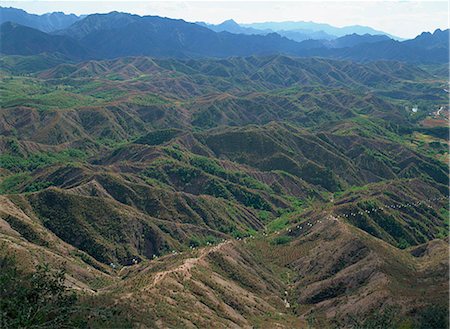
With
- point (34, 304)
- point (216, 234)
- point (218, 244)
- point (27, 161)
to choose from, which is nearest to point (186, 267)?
point (218, 244)

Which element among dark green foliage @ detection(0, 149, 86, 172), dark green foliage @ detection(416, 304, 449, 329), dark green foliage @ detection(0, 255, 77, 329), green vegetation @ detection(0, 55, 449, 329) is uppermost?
dark green foliage @ detection(0, 255, 77, 329)

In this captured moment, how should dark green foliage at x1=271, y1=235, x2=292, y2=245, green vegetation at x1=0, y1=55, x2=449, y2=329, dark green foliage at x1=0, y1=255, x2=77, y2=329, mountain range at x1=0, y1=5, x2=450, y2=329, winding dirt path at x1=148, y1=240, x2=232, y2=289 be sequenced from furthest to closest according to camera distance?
dark green foliage at x1=271, y1=235, x2=292, y2=245 → winding dirt path at x1=148, y1=240, x2=232, y2=289 → green vegetation at x1=0, y1=55, x2=449, y2=329 → mountain range at x1=0, y1=5, x2=450, y2=329 → dark green foliage at x1=0, y1=255, x2=77, y2=329

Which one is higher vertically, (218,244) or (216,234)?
(218,244)

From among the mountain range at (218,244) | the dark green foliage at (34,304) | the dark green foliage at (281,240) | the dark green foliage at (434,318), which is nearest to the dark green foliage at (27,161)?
the mountain range at (218,244)

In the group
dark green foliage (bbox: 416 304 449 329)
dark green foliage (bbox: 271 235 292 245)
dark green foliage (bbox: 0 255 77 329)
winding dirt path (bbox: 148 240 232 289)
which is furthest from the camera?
dark green foliage (bbox: 271 235 292 245)

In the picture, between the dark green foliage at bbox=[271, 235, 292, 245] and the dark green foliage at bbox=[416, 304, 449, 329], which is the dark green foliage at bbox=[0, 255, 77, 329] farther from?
the dark green foliage at bbox=[271, 235, 292, 245]

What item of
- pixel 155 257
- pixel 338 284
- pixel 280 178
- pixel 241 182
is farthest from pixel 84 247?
pixel 280 178

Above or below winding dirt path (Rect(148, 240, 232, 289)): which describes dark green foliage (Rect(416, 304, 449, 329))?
above

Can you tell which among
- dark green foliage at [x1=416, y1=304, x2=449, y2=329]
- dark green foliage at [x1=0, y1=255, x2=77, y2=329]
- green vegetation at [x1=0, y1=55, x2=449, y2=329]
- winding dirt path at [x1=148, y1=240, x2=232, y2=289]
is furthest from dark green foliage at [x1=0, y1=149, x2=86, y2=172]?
dark green foliage at [x1=416, y1=304, x2=449, y2=329]

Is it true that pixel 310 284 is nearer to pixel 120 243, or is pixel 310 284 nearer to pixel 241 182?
pixel 120 243

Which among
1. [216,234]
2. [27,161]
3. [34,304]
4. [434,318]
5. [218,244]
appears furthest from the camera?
[27,161]

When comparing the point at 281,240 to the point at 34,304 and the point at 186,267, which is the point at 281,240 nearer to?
the point at 186,267
